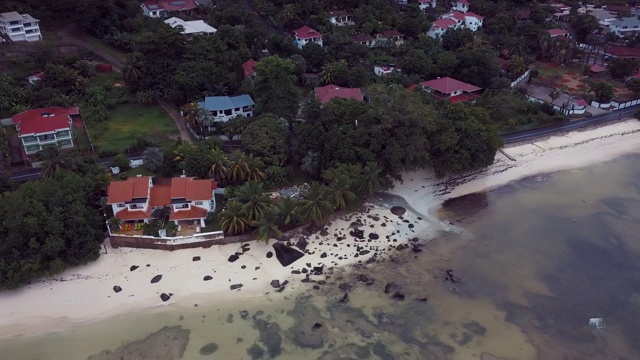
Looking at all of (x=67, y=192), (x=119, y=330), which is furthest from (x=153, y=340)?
(x=67, y=192)

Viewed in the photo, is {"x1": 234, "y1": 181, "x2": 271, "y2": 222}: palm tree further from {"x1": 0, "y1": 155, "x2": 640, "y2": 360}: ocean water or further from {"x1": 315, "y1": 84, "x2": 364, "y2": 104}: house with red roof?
{"x1": 315, "y1": 84, "x2": 364, "y2": 104}: house with red roof

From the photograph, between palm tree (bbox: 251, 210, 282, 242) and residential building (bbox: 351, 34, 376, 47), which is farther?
residential building (bbox: 351, 34, 376, 47)

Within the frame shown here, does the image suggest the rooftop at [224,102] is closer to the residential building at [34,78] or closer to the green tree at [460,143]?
the residential building at [34,78]

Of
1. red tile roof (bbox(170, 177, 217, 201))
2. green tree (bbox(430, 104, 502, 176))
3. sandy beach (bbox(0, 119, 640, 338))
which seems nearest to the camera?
sandy beach (bbox(0, 119, 640, 338))

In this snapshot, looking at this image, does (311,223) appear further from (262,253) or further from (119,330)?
(119,330)

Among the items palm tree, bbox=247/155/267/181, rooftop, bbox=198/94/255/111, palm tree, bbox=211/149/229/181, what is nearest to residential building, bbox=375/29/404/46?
rooftop, bbox=198/94/255/111
